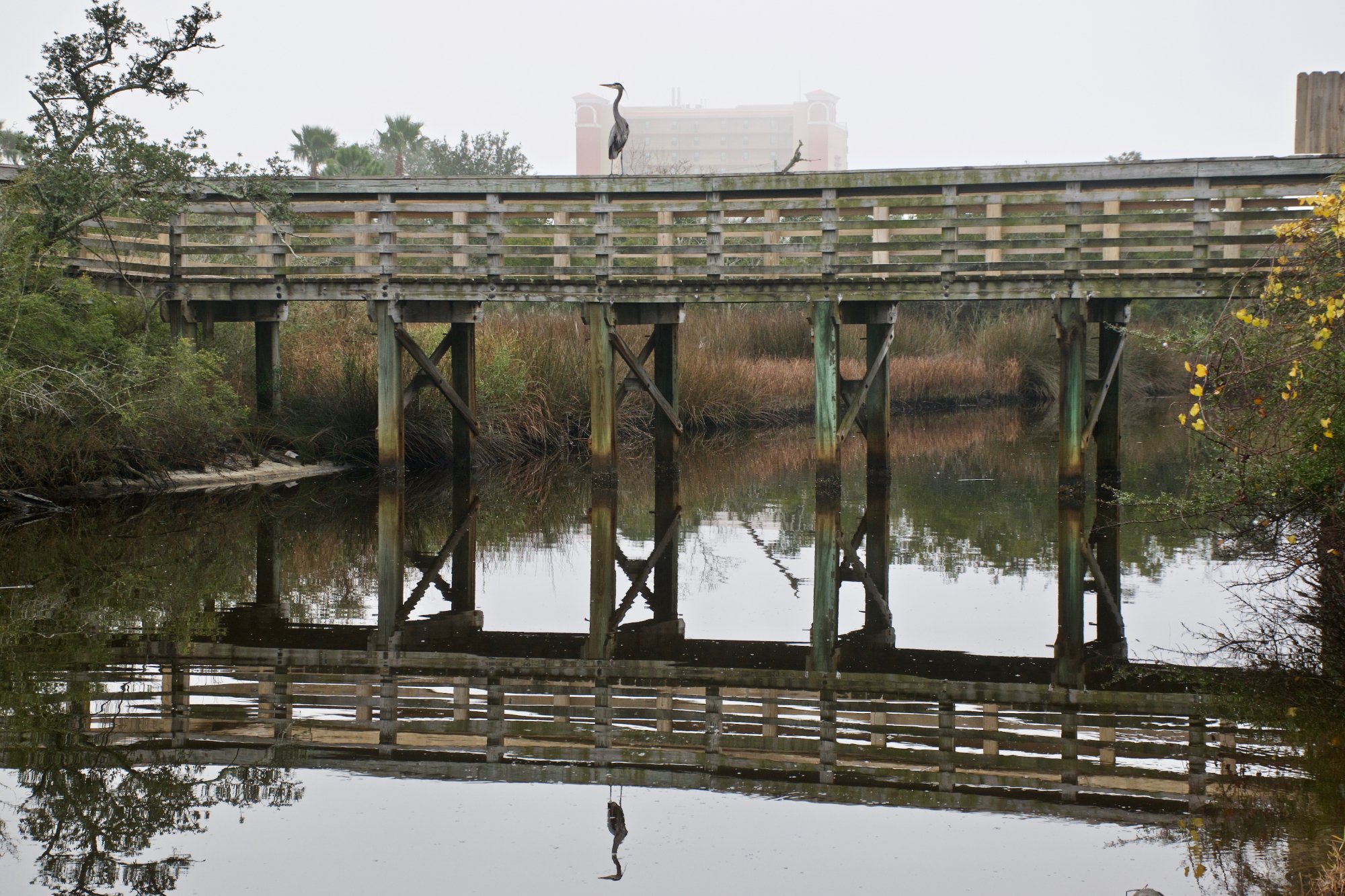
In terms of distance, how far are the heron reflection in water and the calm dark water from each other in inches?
1.4

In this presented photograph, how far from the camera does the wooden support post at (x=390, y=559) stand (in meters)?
9.66

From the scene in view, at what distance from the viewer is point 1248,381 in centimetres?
932

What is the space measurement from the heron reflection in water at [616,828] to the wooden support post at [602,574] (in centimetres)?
299

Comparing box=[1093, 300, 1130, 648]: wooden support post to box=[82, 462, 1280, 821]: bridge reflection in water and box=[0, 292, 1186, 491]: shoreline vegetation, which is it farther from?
box=[82, 462, 1280, 821]: bridge reflection in water

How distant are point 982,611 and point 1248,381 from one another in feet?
7.82

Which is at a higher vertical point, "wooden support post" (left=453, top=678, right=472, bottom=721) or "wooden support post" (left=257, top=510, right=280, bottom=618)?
"wooden support post" (left=257, top=510, right=280, bottom=618)

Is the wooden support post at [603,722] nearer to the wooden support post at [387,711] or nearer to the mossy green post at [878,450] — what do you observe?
the wooden support post at [387,711]

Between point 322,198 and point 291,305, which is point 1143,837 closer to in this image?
point 322,198

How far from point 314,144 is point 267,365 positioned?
35.5m

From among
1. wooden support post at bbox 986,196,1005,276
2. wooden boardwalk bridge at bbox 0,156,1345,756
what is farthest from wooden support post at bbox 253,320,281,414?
wooden support post at bbox 986,196,1005,276

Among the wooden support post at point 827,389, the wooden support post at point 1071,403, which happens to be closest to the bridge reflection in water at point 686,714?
the wooden support post at point 1071,403

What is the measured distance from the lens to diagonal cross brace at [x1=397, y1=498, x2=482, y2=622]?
10.5 metres

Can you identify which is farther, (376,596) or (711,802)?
(376,596)

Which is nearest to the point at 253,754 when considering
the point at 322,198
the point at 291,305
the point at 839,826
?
the point at 839,826
